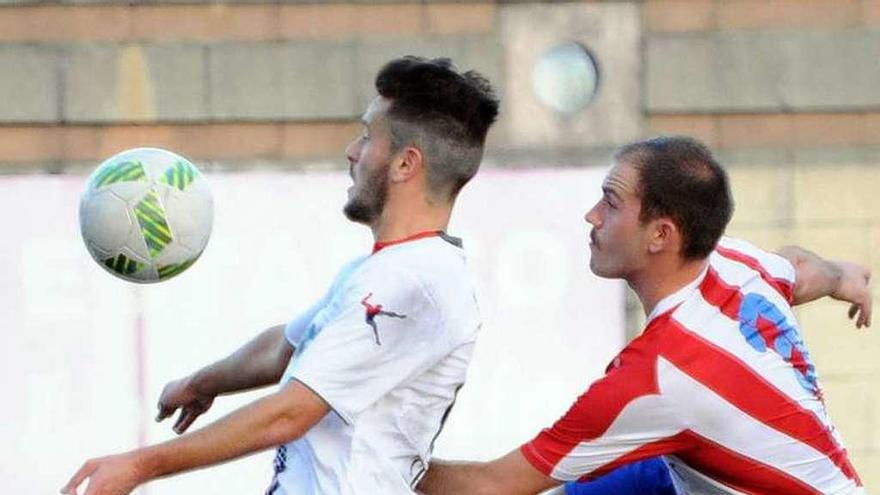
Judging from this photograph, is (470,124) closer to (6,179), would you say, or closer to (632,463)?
(632,463)

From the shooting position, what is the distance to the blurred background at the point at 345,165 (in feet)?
33.1

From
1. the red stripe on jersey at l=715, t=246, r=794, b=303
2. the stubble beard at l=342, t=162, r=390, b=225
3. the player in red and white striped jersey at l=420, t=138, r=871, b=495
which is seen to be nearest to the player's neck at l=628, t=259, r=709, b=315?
the player in red and white striped jersey at l=420, t=138, r=871, b=495

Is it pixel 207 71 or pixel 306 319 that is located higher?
pixel 207 71

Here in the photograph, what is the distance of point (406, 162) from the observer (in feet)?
18.0

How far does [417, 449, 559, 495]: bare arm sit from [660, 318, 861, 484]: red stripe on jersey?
1.74 feet

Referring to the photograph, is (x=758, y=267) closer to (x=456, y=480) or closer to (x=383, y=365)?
(x=456, y=480)

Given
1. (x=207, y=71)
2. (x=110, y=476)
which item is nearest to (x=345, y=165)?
(x=207, y=71)

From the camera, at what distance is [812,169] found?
1048 cm

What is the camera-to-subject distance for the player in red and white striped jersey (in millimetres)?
5391

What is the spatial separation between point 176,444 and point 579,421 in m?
1.10

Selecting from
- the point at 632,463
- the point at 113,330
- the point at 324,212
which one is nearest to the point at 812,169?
the point at 324,212

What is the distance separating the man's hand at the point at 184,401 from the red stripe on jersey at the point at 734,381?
4.42 feet

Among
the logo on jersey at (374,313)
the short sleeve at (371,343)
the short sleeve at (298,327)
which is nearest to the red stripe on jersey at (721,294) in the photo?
the short sleeve at (371,343)

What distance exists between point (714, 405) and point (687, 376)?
107mm
